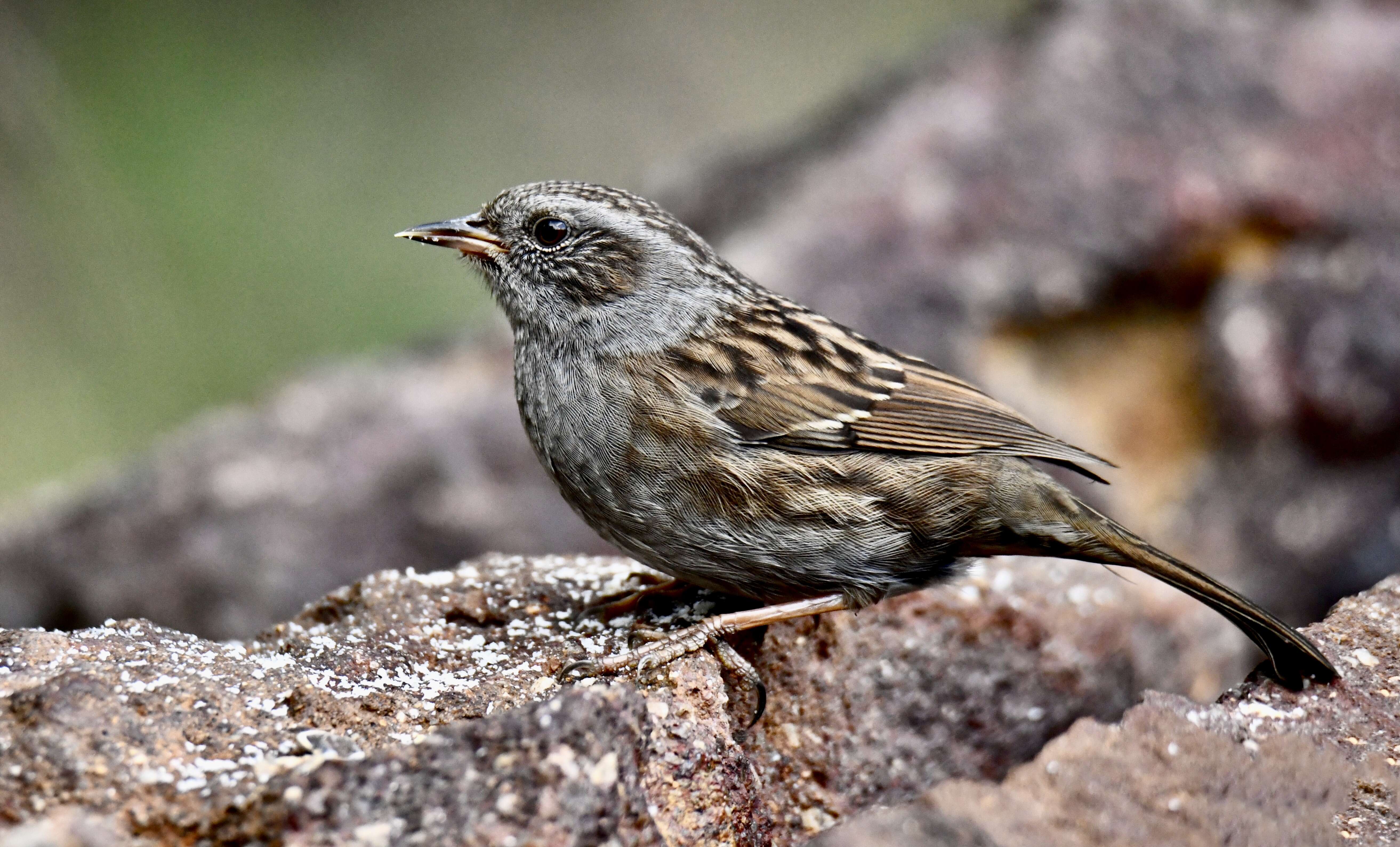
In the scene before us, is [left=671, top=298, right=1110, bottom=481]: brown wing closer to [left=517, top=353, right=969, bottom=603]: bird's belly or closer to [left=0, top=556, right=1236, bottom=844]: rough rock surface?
[left=517, top=353, right=969, bottom=603]: bird's belly

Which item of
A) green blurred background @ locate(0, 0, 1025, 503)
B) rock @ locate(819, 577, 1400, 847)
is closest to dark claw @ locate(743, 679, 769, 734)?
rock @ locate(819, 577, 1400, 847)

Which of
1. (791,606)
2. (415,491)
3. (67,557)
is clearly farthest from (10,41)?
(791,606)

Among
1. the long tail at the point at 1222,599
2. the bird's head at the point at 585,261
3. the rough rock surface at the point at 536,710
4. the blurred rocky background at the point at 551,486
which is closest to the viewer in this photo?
the rough rock surface at the point at 536,710

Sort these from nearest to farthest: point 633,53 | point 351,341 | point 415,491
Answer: point 415,491 → point 351,341 → point 633,53

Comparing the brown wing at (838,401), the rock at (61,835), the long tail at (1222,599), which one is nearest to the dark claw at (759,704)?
the brown wing at (838,401)

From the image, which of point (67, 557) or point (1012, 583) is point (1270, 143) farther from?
point (67, 557)

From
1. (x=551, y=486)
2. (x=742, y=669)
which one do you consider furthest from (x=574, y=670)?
(x=551, y=486)

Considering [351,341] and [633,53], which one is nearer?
[351,341]

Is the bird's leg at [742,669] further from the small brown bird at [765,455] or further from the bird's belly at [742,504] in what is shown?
the bird's belly at [742,504]
